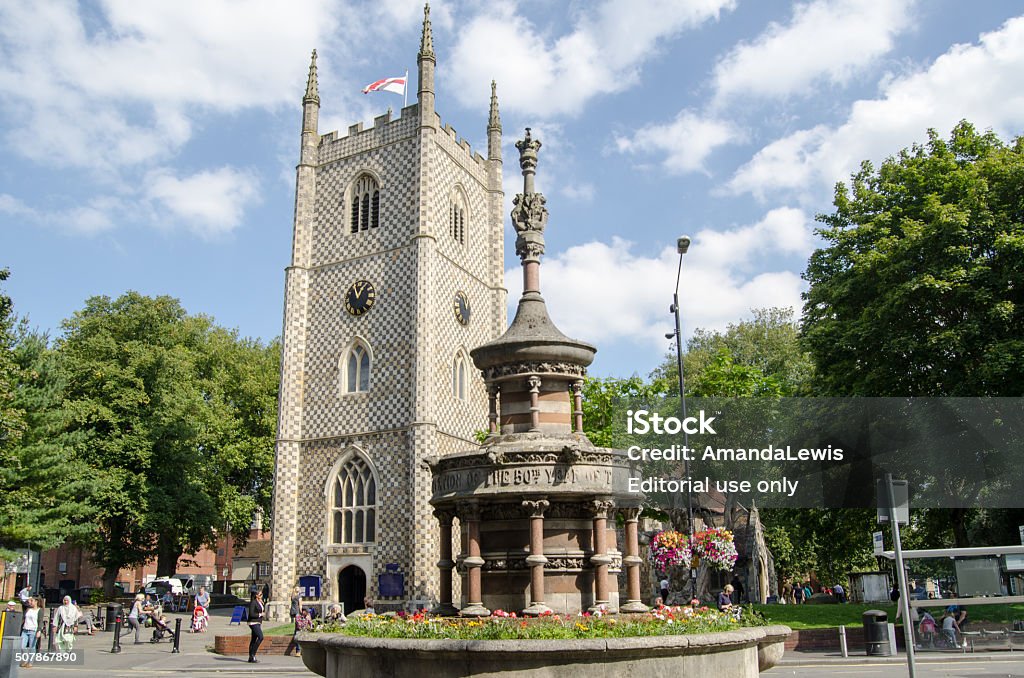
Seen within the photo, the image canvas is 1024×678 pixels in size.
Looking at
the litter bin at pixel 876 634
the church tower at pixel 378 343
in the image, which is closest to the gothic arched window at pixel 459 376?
the church tower at pixel 378 343

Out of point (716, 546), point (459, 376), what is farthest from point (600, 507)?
point (459, 376)

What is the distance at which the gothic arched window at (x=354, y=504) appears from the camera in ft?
123

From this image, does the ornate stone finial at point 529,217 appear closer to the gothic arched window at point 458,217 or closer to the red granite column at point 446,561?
the red granite column at point 446,561

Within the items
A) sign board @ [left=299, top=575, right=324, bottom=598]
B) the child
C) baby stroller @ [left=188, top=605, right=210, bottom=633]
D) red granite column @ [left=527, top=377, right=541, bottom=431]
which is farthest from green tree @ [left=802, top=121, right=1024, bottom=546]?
baby stroller @ [left=188, top=605, right=210, bottom=633]

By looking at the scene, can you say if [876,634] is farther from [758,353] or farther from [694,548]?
[758,353]

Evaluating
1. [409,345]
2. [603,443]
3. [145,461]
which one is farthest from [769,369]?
[145,461]

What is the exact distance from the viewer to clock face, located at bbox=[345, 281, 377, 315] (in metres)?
40.4

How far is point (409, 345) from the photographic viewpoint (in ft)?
126

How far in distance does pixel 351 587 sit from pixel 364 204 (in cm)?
1818

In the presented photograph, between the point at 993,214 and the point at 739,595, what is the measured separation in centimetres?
2046

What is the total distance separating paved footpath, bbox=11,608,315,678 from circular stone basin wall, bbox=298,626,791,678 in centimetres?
988

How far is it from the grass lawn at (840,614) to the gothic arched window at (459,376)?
16956 millimetres

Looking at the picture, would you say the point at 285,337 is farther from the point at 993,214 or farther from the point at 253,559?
the point at 253,559

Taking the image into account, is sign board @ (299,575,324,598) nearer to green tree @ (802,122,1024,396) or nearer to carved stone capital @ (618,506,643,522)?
green tree @ (802,122,1024,396)
